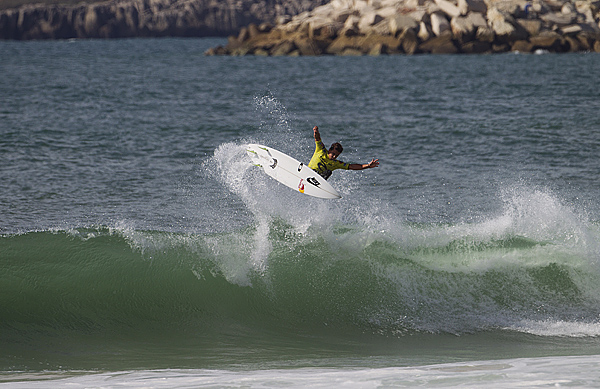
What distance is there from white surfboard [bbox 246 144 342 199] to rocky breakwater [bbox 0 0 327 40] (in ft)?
469

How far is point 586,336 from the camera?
9.12 metres

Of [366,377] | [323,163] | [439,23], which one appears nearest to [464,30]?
[439,23]

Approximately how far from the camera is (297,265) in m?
11.2

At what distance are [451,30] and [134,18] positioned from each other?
351 ft

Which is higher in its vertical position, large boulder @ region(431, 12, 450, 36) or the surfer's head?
large boulder @ region(431, 12, 450, 36)

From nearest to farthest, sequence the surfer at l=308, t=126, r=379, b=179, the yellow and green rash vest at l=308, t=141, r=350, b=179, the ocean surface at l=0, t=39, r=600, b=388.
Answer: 1. the ocean surface at l=0, t=39, r=600, b=388
2. the surfer at l=308, t=126, r=379, b=179
3. the yellow and green rash vest at l=308, t=141, r=350, b=179

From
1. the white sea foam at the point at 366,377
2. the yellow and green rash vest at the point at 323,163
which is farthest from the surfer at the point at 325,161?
the white sea foam at the point at 366,377

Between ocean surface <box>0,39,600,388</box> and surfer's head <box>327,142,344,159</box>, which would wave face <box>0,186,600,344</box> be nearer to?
ocean surface <box>0,39,600,388</box>

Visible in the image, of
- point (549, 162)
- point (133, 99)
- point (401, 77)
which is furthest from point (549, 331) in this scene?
point (401, 77)

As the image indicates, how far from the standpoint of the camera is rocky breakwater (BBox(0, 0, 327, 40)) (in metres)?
144

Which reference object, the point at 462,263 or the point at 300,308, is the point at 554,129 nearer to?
the point at 462,263

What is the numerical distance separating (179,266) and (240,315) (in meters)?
1.55

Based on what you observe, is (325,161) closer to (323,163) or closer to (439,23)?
(323,163)

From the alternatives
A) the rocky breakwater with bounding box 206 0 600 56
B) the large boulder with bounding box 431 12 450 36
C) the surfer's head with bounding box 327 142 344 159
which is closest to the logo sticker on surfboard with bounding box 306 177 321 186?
the surfer's head with bounding box 327 142 344 159
